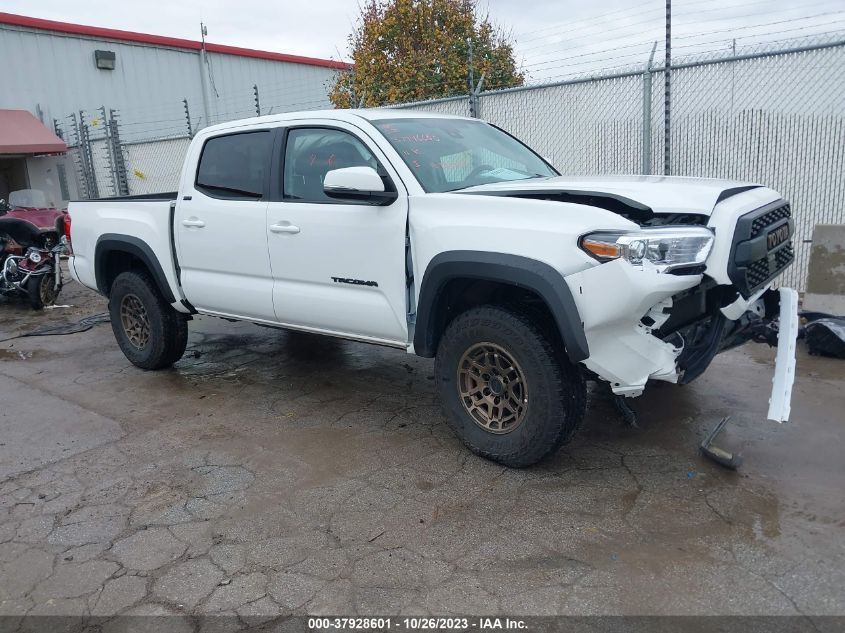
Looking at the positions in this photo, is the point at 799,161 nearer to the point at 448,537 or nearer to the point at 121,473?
the point at 448,537

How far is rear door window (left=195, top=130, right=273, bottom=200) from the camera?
16.6 feet

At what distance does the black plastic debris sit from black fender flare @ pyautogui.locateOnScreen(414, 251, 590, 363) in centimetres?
330

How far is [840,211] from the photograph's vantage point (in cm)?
723

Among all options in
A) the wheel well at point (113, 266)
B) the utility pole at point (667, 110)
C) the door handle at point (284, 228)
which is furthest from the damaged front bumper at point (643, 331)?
the utility pole at point (667, 110)

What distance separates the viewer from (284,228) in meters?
4.71

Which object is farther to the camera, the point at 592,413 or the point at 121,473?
the point at 592,413

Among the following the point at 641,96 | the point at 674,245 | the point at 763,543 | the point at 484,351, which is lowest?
the point at 763,543

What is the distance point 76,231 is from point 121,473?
122 inches

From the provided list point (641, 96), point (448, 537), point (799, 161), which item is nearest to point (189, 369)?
point (448, 537)

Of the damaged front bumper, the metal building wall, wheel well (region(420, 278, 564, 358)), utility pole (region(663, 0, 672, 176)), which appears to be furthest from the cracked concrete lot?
the metal building wall

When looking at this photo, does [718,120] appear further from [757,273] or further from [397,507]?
[397,507]

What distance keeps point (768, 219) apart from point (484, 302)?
155 cm

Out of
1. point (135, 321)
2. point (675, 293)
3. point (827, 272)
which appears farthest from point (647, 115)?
point (135, 321)

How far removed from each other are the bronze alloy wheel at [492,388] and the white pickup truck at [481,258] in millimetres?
11
